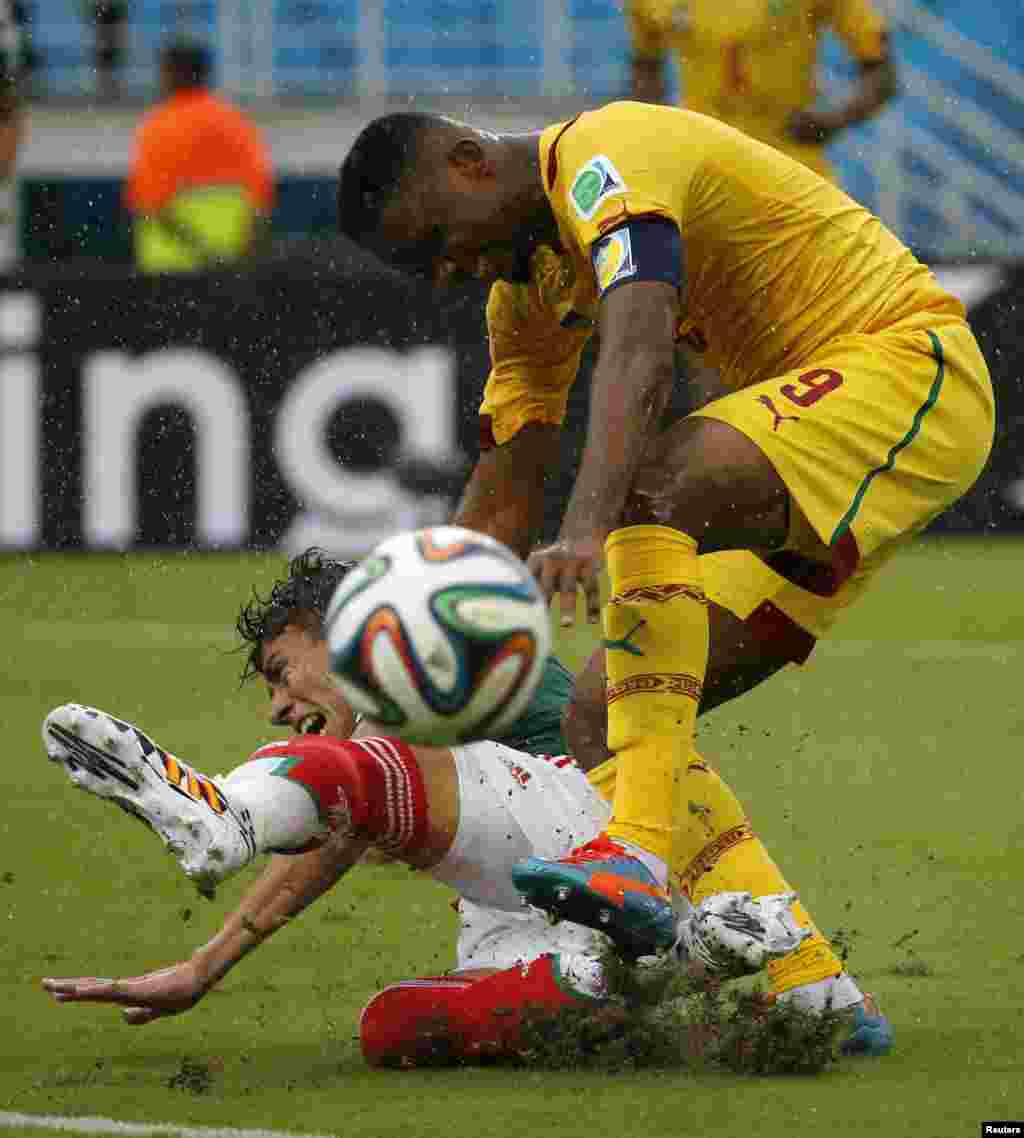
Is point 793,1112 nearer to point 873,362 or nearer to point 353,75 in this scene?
point 873,362

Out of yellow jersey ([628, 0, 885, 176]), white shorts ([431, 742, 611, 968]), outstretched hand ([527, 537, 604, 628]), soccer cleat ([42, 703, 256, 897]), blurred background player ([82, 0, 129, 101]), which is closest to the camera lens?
outstretched hand ([527, 537, 604, 628])

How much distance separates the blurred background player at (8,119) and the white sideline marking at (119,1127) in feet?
30.0

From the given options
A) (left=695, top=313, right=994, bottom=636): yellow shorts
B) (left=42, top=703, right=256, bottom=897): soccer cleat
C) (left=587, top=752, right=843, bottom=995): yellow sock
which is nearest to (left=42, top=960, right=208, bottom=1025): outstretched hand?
(left=42, top=703, right=256, bottom=897): soccer cleat

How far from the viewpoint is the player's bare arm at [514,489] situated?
5.32 meters

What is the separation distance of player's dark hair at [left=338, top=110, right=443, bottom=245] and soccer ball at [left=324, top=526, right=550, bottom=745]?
0.84 metres

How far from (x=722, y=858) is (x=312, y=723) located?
787 millimetres

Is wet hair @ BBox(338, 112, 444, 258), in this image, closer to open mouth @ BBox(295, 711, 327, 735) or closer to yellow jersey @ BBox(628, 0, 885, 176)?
open mouth @ BBox(295, 711, 327, 735)

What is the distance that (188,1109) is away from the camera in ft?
13.1

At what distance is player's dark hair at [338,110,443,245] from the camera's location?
4570mm

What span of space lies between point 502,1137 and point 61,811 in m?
3.43

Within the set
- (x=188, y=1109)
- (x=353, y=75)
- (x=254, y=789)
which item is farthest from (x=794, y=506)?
(x=353, y=75)

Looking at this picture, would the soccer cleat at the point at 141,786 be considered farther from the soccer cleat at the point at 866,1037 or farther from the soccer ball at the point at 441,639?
the soccer cleat at the point at 866,1037

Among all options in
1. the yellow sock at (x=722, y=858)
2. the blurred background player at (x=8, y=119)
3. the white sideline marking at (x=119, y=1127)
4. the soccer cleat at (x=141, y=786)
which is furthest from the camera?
the blurred background player at (x=8, y=119)

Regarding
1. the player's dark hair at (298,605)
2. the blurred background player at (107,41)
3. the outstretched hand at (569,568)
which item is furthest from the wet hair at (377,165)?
the blurred background player at (107,41)
